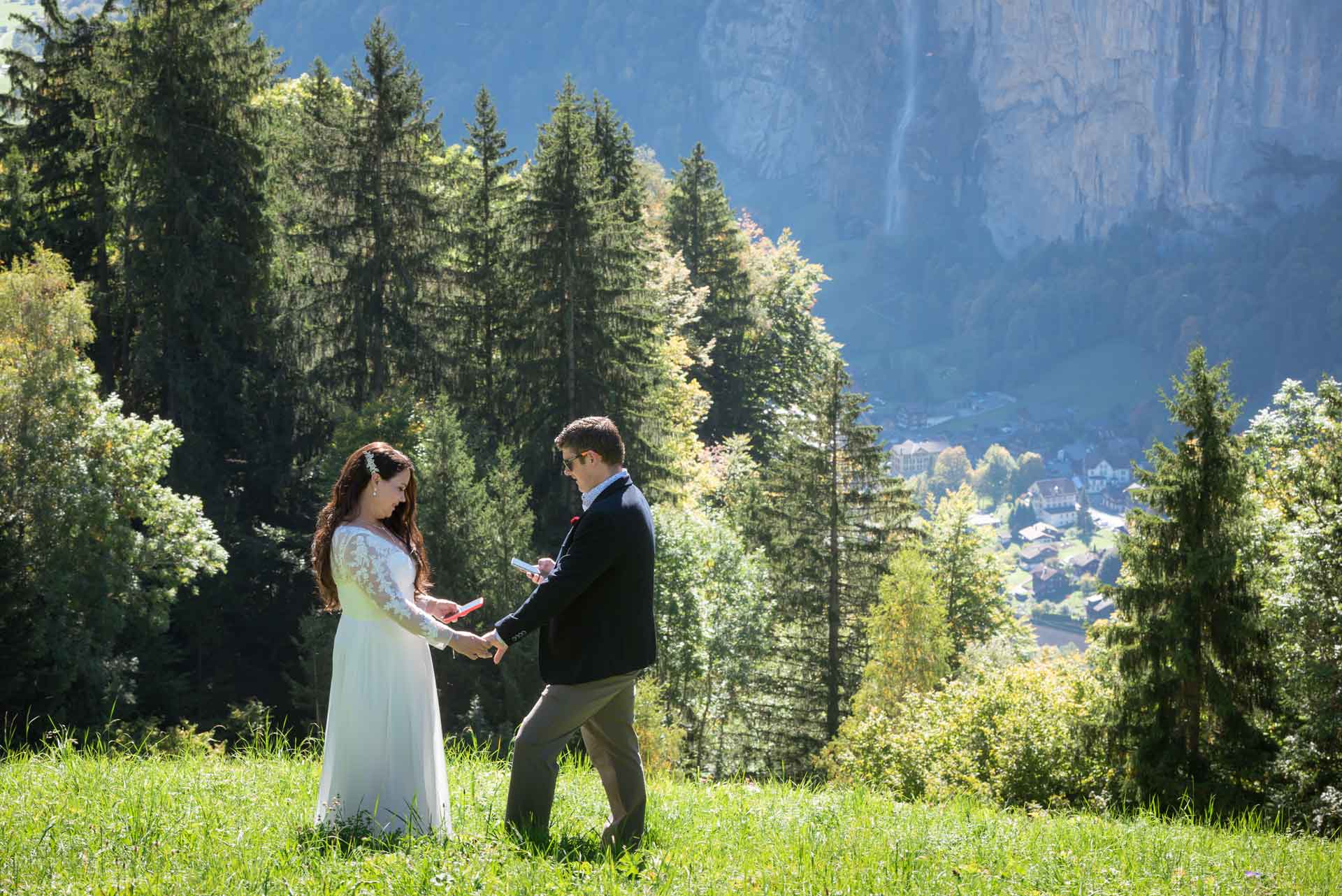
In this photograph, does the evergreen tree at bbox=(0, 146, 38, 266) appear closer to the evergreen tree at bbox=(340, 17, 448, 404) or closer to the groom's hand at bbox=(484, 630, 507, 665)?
the evergreen tree at bbox=(340, 17, 448, 404)

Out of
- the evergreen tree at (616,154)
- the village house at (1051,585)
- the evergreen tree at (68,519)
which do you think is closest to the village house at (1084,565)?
the village house at (1051,585)

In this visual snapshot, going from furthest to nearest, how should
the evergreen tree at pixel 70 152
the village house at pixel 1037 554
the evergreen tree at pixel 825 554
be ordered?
1. the village house at pixel 1037 554
2. the evergreen tree at pixel 825 554
3. the evergreen tree at pixel 70 152

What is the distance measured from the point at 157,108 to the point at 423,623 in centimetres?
2849

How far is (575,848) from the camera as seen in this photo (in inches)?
181

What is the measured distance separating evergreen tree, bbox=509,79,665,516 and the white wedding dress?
2654 cm

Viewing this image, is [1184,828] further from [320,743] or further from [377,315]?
[377,315]

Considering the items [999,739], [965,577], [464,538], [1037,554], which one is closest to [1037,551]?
[1037,554]

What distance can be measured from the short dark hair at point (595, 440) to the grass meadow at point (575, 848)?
1705 millimetres

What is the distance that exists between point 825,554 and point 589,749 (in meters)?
29.4

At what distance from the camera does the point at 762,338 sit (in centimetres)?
4972

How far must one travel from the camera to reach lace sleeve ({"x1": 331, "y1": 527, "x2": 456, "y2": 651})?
4.81m

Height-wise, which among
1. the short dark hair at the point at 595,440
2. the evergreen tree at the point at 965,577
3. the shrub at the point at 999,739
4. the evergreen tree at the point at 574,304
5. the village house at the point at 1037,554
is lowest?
the shrub at the point at 999,739

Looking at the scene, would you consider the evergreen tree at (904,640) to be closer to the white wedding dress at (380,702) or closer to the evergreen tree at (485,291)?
the evergreen tree at (485,291)

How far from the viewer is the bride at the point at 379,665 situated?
15.8 ft
